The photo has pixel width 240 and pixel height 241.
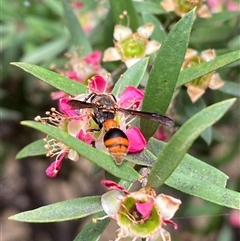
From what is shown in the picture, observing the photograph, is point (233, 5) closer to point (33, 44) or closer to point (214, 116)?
point (33, 44)

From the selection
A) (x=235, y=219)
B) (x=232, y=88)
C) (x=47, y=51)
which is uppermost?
(x=232, y=88)

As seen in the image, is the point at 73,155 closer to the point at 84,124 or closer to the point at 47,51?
the point at 84,124

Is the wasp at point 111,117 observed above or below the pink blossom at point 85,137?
above

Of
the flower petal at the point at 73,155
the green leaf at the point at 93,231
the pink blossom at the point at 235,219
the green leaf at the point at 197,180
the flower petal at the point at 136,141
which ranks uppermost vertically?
the flower petal at the point at 136,141

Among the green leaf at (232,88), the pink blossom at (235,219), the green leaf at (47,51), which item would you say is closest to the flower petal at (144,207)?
the green leaf at (232,88)

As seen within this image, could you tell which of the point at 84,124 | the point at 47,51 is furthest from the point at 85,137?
the point at 47,51

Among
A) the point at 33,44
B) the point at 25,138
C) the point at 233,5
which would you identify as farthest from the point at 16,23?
the point at 233,5

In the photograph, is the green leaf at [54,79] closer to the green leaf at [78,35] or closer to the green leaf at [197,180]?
the green leaf at [197,180]
